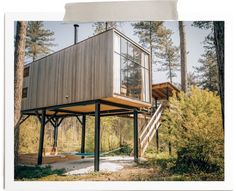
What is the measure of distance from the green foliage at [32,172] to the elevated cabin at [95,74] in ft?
3.59

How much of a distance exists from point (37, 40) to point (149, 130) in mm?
2673

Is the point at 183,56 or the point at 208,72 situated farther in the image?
the point at 183,56

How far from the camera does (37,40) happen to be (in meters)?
5.09

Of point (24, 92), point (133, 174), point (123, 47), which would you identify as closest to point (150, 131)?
point (133, 174)

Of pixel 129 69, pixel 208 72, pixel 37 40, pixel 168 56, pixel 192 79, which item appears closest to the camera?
pixel 208 72

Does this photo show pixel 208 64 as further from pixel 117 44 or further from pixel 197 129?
pixel 117 44

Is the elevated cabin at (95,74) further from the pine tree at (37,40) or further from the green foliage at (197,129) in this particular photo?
the green foliage at (197,129)

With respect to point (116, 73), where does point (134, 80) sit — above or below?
below

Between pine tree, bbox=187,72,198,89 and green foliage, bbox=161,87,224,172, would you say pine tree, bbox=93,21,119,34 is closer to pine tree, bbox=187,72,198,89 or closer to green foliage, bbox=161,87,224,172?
pine tree, bbox=187,72,198,89

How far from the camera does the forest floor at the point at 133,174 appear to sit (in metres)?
Answer: 4.84

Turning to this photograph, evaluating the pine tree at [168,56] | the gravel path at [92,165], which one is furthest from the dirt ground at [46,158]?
the pine tree at [168,56]

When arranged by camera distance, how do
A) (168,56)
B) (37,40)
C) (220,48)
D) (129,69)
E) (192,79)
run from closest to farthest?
(220,48) < (192,79) < (168,56) < (37,40) < (129,69)

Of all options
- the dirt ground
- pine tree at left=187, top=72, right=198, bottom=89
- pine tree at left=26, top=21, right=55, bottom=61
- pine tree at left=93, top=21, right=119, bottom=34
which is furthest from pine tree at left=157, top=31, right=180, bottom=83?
the dirt ground

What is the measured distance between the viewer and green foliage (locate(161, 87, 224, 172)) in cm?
477
